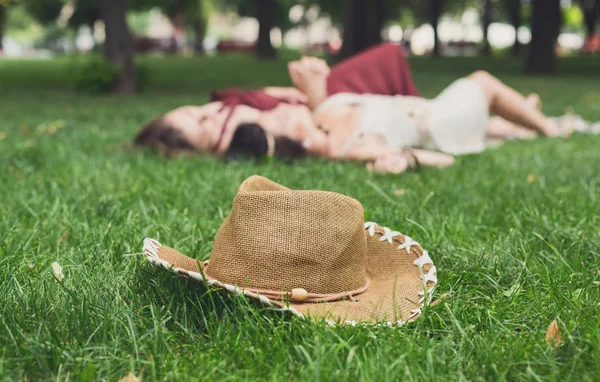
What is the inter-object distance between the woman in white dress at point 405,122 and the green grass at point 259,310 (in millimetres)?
197

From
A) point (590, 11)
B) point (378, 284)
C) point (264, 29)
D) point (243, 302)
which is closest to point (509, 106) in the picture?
point (378, 284)

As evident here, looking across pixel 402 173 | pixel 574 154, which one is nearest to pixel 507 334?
pixel 402 173

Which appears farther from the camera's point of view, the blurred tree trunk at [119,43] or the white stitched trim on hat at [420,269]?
the blurred tree trunk at [119,43]

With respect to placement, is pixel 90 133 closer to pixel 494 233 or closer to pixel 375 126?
pixel 375 126

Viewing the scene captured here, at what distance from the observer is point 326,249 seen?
Result: 6.50ft

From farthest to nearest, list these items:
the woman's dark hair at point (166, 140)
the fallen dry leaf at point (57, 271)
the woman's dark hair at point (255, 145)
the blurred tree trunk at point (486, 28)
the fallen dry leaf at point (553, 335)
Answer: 1. the blurred tree trunk at point (486, 28)
2. the woman's dark hair at point (166, 140)
3. the woman's dark hair at point (255, 145)
4. the fallen dry leaf at point (57, 271)
5. the fallen dry leaf at point (553, 335)

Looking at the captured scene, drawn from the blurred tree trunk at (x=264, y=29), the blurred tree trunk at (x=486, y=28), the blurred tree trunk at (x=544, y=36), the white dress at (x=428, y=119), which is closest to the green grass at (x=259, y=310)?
the white dress at (x=428, y=119)

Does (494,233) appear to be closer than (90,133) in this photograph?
Yes

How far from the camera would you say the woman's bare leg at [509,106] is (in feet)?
18.3

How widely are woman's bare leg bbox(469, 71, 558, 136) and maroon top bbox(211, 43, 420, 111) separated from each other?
574 millimetres

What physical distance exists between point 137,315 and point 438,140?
3.57 metres

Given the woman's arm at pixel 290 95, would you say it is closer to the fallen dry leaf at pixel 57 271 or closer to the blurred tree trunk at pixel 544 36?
the fallen dry leaf at pixel 57 271

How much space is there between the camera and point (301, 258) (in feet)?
6.49

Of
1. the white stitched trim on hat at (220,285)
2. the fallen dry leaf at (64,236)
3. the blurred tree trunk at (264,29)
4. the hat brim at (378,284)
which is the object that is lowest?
the blurred tree trunk at (264,29)
